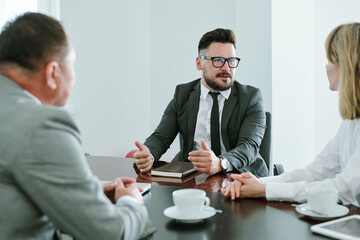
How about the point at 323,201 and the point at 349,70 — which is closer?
the point at 323,201

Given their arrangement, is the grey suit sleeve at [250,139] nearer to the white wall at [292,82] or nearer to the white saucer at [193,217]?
the white saucer at [193,217]

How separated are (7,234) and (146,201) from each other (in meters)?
0.64

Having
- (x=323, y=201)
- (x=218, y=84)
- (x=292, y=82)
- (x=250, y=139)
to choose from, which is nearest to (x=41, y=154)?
(x=323, y=201)

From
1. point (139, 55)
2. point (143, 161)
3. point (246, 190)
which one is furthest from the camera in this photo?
point (139, 55)

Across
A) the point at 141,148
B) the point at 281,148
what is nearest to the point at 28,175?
the point at 141,148

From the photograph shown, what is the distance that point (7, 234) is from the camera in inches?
36.9

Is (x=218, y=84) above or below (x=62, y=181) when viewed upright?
above

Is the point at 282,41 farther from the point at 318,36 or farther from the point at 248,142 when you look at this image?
the point at 248,142

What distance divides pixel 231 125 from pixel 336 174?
39.9 inches

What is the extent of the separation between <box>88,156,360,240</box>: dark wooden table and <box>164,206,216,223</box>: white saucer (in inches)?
0.7

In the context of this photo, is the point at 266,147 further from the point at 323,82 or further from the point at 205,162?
the point at 323,82

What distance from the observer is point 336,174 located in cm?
175

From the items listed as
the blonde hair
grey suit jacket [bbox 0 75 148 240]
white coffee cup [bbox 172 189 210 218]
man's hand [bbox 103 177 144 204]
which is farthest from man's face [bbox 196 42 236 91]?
grey suit jacket [bbox 0 75 148 240]

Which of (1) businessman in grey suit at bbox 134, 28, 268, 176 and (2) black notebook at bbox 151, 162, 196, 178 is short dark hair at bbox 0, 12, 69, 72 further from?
(1) businessman in grey suit at bbox 134, 28, 268, 176
